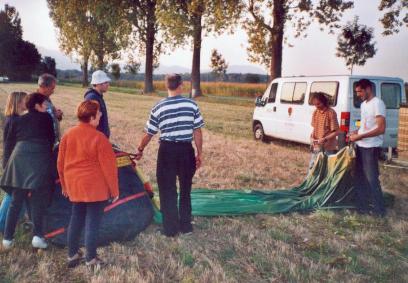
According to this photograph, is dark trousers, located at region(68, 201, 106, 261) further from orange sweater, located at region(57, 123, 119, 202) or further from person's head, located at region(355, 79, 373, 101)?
person's head, located at region(355, 79, 373, 101)

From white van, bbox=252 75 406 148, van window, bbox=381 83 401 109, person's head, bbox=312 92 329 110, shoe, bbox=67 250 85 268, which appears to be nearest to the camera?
shoe, bbox=67 250 85 268

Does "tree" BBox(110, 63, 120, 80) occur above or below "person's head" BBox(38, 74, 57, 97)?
above

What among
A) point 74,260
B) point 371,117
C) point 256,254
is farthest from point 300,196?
point 74,260

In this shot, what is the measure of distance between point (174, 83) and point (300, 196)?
11.3 feet

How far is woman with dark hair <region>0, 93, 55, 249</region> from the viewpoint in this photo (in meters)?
4.96

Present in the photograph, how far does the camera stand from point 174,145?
5.54m

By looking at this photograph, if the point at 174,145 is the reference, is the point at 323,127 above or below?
above

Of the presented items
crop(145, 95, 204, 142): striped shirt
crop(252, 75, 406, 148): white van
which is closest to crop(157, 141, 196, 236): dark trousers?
crop(145, 95, 204, 142): striped shirt

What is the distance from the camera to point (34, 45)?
3452 inches

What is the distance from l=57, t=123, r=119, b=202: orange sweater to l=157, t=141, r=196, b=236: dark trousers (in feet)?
3.73

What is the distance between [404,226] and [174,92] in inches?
143

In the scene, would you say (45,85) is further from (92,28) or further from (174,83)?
(92,28)

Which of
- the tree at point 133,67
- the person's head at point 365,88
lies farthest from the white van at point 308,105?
the tree at point 133,67

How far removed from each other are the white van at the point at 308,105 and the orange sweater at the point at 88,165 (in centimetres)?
545
